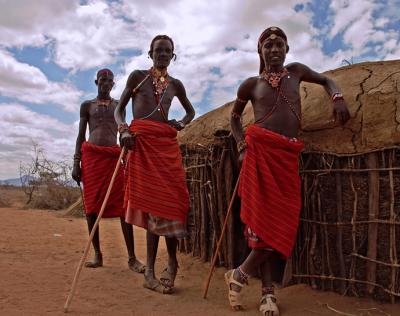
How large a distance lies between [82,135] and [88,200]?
32.6 inches

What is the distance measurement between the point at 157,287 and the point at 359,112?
90.0 inches

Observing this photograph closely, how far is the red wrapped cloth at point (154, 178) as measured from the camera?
3764 millimetres

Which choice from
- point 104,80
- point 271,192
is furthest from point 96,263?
point 271,192

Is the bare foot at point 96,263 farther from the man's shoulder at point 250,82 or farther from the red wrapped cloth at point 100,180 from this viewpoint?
the man's shoulder at point 250,82

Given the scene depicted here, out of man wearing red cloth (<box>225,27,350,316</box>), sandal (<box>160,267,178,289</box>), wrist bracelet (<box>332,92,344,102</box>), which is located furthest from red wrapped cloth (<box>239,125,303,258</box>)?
sandal (<box>160,267,178,289</box>)

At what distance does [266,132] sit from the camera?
3.26 metres

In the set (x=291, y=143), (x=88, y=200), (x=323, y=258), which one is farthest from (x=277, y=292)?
(x=88, y=200)

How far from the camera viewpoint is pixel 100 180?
4801 mm

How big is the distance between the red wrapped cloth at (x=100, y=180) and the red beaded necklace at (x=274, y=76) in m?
2.12

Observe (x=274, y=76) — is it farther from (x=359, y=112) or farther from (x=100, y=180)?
(x=100, y=180)

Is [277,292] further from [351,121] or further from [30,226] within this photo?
[30,226]

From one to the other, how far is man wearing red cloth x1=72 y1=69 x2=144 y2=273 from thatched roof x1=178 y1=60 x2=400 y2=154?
2213 mm

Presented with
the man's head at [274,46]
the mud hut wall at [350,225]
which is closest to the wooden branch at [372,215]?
the mud hut wall at [350,225]

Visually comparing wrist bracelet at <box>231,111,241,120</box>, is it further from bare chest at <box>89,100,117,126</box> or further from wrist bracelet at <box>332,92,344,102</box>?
bare chest at <box>89,100,117,126</box>
